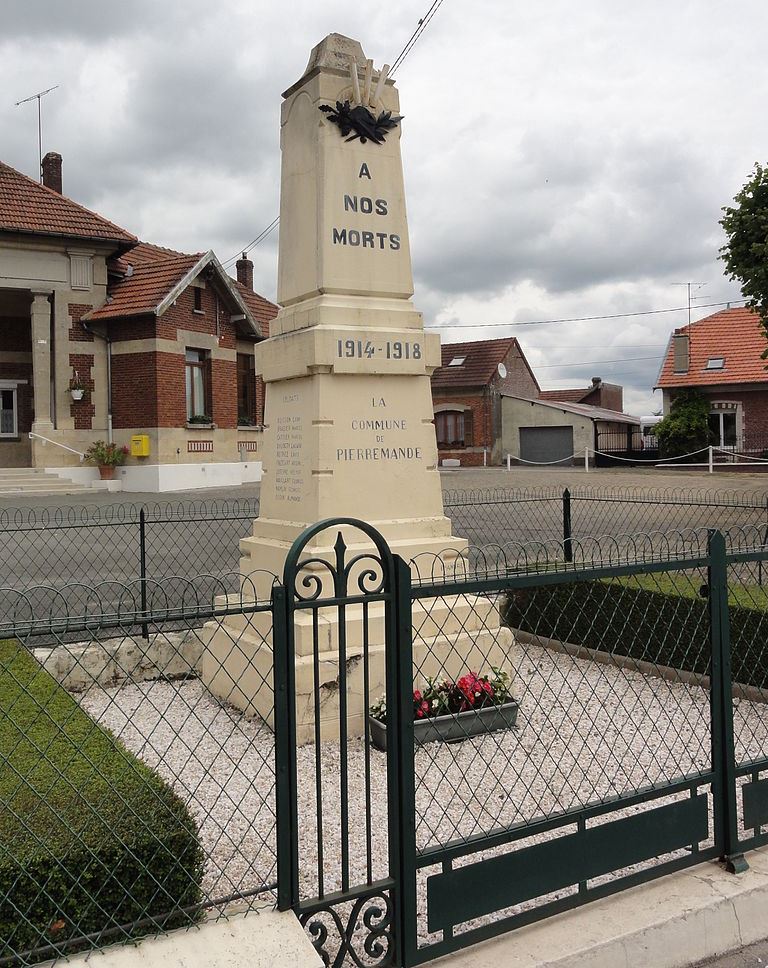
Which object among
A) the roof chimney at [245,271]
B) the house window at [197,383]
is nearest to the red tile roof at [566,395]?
the roof chimney at [245,271]

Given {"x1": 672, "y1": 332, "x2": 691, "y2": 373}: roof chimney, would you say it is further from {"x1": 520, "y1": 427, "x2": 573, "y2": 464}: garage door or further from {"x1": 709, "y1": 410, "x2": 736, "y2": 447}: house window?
{"x1": 520, "y1": 427, "x2": 573, "y2": 464}: garage door

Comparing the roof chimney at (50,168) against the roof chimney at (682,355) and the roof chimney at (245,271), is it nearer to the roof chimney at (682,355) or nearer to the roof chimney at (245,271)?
the roof chimney at (245,271)

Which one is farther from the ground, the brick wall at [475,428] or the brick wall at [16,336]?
the brick wall at [16,336]

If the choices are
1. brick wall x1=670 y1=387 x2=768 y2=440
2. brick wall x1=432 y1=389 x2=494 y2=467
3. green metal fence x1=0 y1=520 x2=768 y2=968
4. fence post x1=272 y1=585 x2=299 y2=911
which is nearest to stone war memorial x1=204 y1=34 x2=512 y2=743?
green metal fence x1=0 y1=520 x2=768 y2=968

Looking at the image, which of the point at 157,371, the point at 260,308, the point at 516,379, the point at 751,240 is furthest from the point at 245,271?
the point at 751,240

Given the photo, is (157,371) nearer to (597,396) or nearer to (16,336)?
(16,336)

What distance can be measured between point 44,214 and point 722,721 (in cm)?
2361

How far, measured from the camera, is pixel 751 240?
45.5 feet

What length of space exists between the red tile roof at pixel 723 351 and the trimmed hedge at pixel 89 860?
106ft

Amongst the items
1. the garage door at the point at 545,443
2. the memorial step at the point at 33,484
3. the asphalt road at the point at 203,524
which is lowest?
the asphalt road at the point at 203,524

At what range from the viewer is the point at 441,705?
570cm

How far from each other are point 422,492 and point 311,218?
2.32m

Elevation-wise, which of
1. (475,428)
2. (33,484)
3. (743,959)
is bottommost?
(743,959)

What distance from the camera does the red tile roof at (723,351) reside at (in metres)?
32.4
